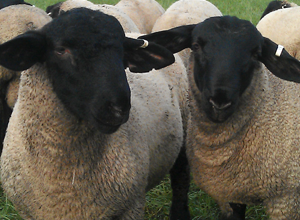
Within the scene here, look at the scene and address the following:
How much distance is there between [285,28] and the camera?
227 inches

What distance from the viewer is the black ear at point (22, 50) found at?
7.64 feet

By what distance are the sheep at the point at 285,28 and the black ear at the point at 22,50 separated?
3.83m

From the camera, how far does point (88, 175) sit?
264cm

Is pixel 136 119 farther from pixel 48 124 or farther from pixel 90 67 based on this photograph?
pixel 90 67

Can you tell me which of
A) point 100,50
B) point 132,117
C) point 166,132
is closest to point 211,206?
point 166,132

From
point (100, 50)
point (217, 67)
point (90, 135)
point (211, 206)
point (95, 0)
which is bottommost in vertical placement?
point (95, 0)

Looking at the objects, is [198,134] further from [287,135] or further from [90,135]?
[90,135]

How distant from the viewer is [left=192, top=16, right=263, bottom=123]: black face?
2.73 metres

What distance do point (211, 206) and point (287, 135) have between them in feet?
4.18

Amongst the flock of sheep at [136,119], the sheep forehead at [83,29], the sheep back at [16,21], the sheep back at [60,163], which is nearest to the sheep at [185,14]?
the sheep back at [16,21]

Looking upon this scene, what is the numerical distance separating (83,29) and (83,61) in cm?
18

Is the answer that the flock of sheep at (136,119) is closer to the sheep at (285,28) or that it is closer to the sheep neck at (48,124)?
the sheep neck at (48,124)

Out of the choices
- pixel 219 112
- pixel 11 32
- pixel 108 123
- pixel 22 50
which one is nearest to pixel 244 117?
pixel 219 112

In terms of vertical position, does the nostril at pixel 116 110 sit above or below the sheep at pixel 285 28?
above
